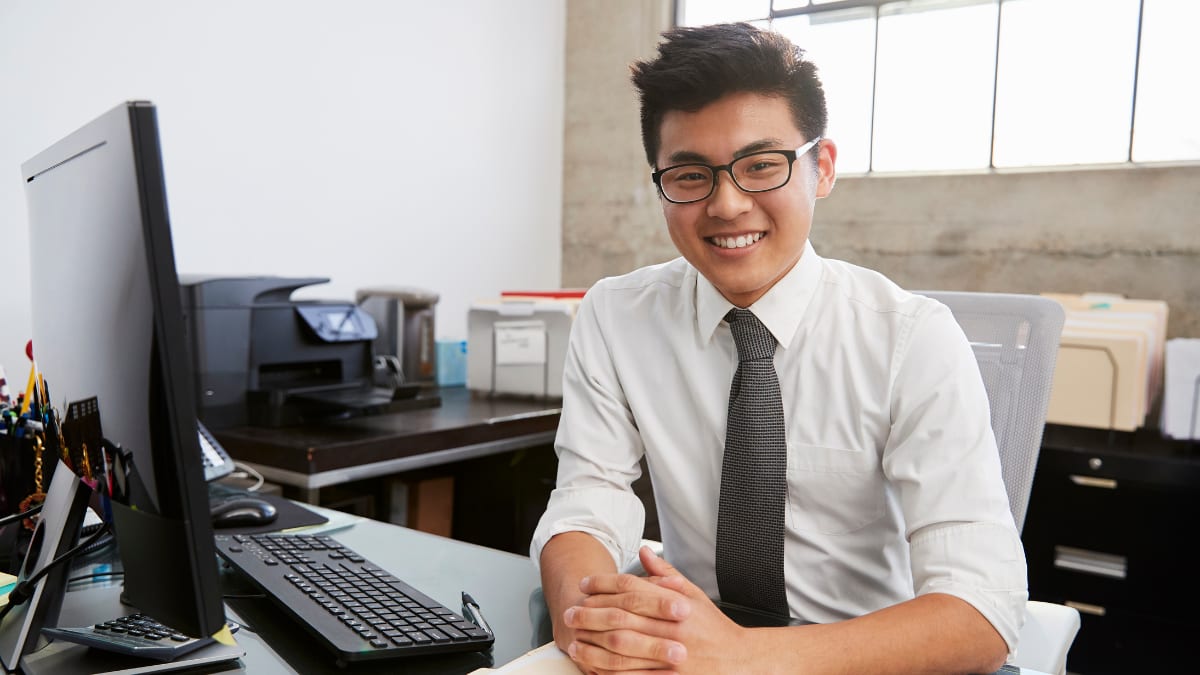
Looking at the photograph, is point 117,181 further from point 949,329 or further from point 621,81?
point 621,81

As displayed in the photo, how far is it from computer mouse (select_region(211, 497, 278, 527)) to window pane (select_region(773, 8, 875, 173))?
313 cm

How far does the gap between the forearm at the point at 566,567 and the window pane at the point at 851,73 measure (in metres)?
3.08

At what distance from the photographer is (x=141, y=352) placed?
58cm

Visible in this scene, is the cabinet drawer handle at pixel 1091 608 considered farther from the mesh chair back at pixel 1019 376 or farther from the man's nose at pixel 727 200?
the man's nose at pixel 727 200

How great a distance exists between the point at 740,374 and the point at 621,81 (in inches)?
134

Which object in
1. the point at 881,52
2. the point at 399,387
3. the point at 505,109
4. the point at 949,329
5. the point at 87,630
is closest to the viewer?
the point at 87,630

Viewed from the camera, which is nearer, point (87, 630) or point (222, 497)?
point (87, 630)

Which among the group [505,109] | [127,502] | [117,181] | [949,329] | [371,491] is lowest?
[371,491]

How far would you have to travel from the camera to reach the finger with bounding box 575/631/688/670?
0.79m

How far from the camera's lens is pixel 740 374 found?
1.16m

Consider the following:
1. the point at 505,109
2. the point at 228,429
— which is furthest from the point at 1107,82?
the point at 228,429

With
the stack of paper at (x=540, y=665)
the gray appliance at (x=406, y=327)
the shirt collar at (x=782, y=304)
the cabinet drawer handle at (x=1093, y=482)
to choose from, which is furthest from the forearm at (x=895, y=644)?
the gray appliance at (x=406, y=327)

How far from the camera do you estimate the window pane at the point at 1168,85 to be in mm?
3211

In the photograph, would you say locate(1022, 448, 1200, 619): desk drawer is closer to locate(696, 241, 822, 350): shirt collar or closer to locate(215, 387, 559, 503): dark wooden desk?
locate(215, 387, 559, 503): dark wooden desk
